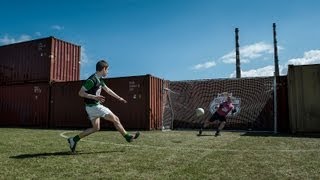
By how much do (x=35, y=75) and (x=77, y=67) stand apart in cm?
290

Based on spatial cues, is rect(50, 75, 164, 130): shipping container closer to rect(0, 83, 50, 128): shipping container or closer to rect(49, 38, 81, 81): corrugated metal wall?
rect(0, 83, 50, 128): shipping container

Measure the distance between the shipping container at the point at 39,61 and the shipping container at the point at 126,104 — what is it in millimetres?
1532

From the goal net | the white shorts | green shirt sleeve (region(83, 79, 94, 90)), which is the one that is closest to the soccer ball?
the goal net

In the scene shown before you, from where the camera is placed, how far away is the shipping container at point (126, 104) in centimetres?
1981

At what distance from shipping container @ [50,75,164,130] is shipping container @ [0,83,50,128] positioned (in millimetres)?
783

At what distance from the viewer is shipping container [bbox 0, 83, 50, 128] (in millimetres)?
22875

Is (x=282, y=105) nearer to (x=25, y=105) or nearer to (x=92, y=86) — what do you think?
(x=92, y=86)

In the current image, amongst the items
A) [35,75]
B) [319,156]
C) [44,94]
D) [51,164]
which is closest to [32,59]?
[35,75]

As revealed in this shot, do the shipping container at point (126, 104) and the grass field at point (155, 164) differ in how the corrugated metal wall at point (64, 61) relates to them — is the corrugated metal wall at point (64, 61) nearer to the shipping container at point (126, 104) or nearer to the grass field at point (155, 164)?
the shipping container at point (126, 104)

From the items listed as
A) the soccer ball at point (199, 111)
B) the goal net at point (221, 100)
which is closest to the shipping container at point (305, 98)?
the goal net at point (221, 100)

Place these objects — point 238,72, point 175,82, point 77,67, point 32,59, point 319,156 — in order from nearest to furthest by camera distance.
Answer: point 319,156, point 175,82, point 32,59, point 77,67, point 238,72

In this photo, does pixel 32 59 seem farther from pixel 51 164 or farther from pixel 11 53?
pixel 51 164

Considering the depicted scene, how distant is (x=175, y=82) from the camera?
73.4ft

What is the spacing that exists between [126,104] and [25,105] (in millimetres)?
7105
